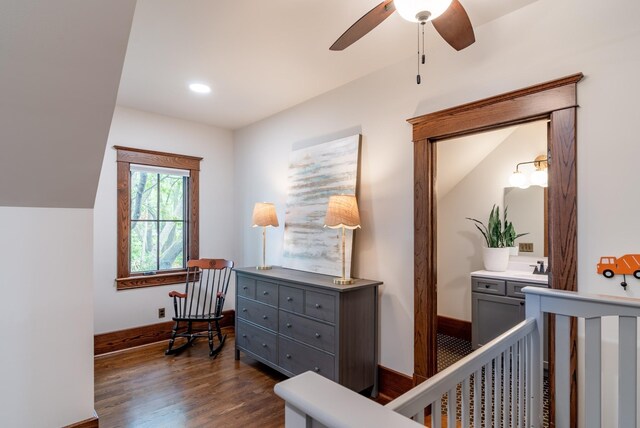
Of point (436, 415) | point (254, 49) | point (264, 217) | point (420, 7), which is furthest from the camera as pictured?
point (264, 217)

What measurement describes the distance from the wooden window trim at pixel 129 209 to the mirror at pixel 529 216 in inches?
143

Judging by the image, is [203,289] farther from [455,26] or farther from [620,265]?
[620,265]

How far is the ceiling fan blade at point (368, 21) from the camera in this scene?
4.73ft

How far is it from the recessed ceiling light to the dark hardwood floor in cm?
261

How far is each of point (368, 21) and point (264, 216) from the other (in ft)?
7.31

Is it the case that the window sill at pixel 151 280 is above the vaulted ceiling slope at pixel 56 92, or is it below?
below

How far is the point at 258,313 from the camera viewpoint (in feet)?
10.2

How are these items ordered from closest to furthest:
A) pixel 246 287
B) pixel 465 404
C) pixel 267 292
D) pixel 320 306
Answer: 1. pixel 465 404
2. pixel 320 306
3. pixel 267 292
4. pixel 246 287

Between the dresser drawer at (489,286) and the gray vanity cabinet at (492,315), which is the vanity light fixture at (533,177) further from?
the gray vanity cabinet at (492,315)

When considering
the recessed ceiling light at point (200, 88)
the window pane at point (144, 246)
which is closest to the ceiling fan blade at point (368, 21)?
the recessed ceiling light at point (200, 88)

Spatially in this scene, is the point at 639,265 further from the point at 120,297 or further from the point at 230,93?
the point at 120,297

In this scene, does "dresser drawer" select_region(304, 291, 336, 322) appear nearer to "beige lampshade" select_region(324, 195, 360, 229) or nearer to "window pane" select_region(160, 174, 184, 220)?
"beige lampshade" select_region(324, 195, 360, 229)

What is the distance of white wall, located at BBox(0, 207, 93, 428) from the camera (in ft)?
6.25

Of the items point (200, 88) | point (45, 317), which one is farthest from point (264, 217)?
point (45, 317)
